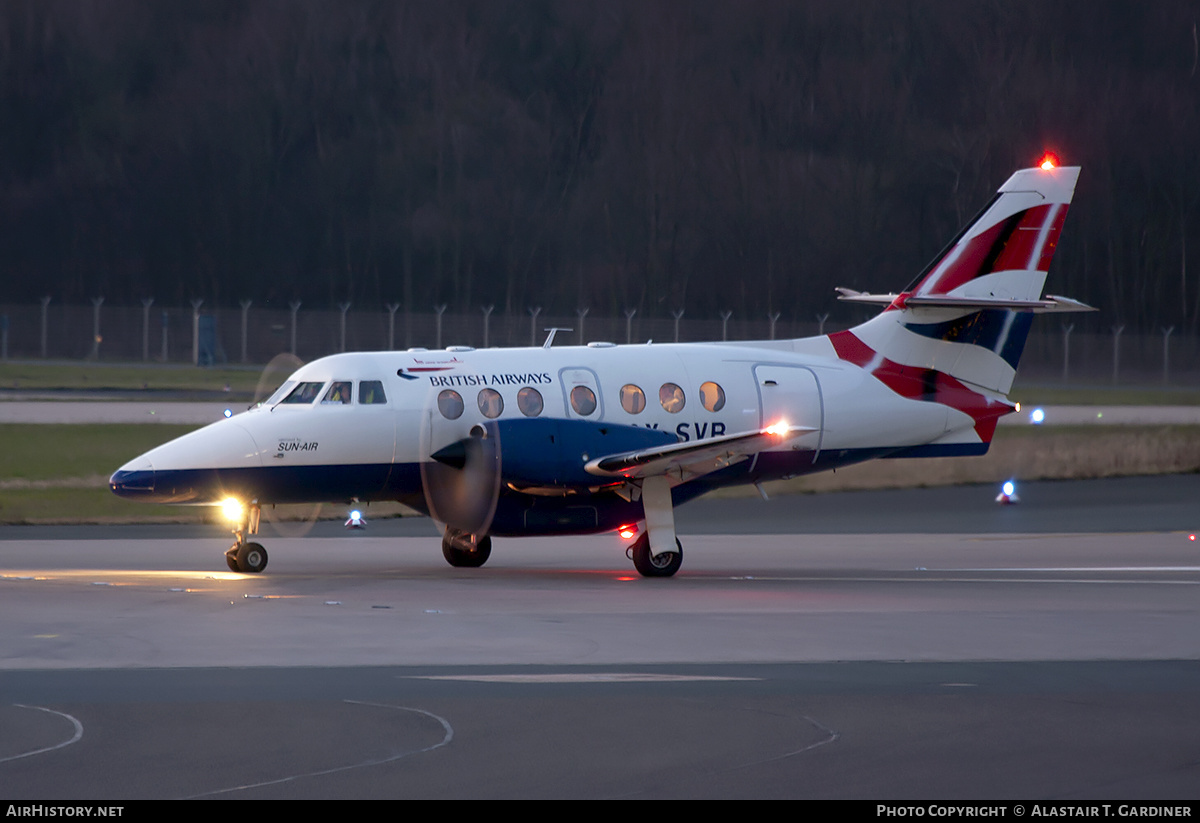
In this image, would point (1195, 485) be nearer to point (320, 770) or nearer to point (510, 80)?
point (320, 770)

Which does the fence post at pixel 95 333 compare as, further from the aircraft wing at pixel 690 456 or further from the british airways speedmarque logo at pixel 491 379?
the aircraft wing at pixel 690 456

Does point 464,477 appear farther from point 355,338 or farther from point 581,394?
point 355,338

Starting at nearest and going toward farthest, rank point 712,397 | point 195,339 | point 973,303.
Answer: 1. point 712,397
2. point 973,303
3. point 195,339

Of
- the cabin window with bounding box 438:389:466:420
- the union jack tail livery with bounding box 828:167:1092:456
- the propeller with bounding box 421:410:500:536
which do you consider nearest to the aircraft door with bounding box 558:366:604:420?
the propeller with bounding box 421:410:500:536

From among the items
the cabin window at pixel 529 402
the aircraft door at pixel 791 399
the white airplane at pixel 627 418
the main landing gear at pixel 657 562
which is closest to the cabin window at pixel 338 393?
the white airplane at pixel 627 418

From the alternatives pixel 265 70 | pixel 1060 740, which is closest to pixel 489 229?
pixel 265 70

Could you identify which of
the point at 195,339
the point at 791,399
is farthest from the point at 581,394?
the point at 195,339

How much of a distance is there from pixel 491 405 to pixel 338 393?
6.17ft

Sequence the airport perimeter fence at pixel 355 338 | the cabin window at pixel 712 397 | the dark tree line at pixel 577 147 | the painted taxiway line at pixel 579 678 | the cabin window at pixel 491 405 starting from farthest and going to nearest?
the dark tree line at pixel 577 147, the airport perimeter fence at pixel 355 338, the cabin window at pixel 712 397, the cabin window at pixel 491 405, the painted taxiway line at pixel 579 678

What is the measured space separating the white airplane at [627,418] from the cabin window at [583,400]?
24 mm

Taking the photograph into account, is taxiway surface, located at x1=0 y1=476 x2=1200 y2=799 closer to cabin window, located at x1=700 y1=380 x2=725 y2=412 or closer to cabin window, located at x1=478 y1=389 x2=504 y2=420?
cabin window, located at x1=478 y1=389 x2=504 y2=420

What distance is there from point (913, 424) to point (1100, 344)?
156 feet

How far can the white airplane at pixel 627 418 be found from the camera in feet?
59.9

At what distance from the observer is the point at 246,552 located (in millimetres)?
18328
